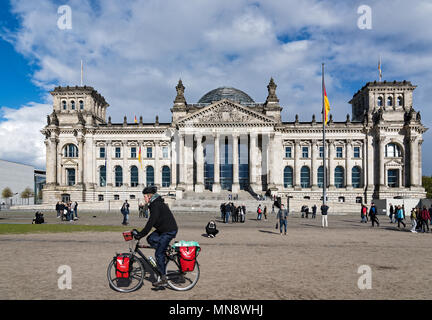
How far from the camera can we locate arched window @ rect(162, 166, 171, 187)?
249 ft

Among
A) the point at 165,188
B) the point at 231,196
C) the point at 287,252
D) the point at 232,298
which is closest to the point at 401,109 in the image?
the point at 231,196

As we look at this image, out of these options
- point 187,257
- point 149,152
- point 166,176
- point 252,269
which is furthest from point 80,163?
point 187,257

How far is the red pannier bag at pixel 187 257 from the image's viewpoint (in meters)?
8.88

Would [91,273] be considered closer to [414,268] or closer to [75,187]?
[414,268]

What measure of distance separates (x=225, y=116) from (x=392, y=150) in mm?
34446

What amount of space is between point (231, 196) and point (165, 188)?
1773cm

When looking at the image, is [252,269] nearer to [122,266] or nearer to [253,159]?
[122,266]

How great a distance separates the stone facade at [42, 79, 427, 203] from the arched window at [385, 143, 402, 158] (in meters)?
0.18

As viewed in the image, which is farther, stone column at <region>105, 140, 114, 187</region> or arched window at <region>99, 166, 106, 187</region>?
arched window at <region>99, 166, 106, 187</region>

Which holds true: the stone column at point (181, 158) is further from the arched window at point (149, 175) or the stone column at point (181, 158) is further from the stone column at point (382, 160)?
the stone column at point (382, 160)

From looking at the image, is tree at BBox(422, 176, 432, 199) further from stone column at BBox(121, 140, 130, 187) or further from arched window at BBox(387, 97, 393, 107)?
stone column at BBox(121, 140, 130, 187)

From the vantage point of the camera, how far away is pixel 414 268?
12.6 meters

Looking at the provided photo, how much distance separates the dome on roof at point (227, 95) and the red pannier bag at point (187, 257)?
248 ft

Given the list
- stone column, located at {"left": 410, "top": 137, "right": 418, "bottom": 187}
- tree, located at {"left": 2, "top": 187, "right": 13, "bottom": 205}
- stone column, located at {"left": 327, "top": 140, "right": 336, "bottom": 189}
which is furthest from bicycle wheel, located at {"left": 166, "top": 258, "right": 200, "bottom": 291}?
tree, located at {"left": 2, "top": 187, "right": 13, "bottom": 205}
